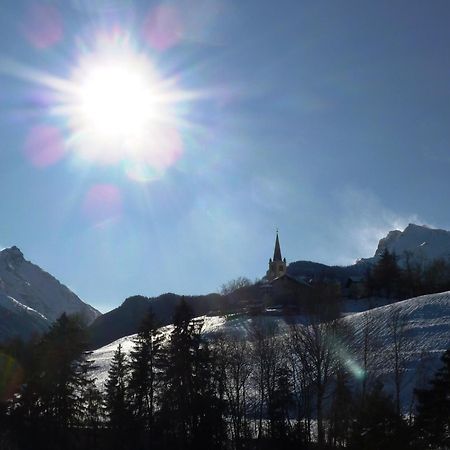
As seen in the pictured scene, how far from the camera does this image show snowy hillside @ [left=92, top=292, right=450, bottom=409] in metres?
56.2

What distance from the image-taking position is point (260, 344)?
5388 centimetres

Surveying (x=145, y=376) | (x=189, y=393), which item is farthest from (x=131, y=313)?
(x=189, y=393)

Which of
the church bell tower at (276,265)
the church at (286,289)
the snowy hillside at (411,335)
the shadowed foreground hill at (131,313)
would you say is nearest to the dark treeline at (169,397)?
the snowy hillside at (411,335)

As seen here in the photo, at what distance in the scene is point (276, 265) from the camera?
6496 inches

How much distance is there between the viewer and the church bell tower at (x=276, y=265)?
536ft

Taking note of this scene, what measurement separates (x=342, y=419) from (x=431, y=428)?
15.3m

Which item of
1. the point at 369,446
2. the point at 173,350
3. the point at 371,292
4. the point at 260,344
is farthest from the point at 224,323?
the point at 369,446

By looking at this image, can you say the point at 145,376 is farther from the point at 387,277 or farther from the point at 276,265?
the point at 276,265

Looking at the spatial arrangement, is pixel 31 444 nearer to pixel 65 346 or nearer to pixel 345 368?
pixel 65 346

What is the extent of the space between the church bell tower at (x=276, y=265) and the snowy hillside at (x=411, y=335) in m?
67.1

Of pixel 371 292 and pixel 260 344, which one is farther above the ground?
pixel 371 292

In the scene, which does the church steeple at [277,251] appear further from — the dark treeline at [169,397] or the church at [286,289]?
the dark treeline at [169,397]

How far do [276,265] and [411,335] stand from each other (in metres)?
96.3

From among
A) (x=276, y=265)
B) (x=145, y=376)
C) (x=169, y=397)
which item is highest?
(x=276, y=265)
